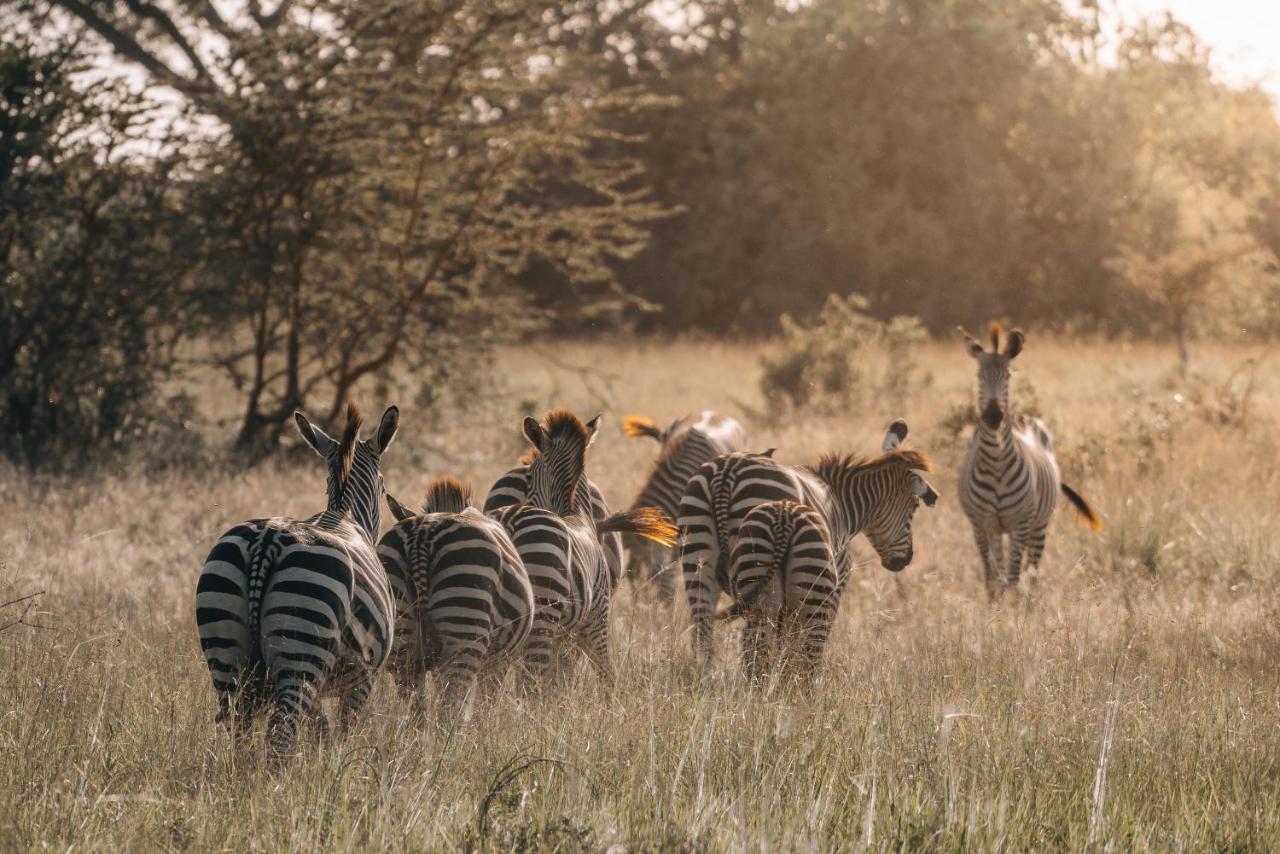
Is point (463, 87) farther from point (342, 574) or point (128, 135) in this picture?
point (342, 574)

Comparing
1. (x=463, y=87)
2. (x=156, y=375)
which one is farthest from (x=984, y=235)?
(x=156, y=375)

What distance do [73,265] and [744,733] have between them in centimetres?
1103

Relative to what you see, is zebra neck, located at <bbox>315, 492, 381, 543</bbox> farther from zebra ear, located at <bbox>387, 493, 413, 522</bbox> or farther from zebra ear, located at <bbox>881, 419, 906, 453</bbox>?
zebra ear, located at <bbox>881, 419, 906, 453</bbox>

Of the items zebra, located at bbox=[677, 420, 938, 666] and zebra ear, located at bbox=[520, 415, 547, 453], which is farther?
zebra, located at bbox=[677, 420, 938, 666]

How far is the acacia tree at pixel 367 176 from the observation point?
14.1 m

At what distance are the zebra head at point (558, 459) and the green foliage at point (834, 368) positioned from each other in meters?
11.6

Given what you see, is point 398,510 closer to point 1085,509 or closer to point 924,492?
point 924,492

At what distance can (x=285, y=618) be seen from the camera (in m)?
4.37

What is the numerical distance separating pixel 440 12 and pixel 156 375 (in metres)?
4.97

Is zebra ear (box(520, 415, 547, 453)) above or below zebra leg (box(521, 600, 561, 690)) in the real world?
Answer: above

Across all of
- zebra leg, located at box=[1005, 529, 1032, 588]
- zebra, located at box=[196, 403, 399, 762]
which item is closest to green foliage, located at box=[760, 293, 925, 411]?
zebra leg, located at box=[1005, 529, 1032, 588]

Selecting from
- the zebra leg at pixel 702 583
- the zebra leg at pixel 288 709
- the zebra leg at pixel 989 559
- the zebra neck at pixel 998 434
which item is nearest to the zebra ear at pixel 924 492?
the zebra leg at pixel 702 583

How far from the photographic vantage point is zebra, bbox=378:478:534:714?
5211 millimetres

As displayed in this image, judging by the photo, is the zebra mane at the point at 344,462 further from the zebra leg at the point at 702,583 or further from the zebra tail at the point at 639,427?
the zebra tail at the point at 639,427
